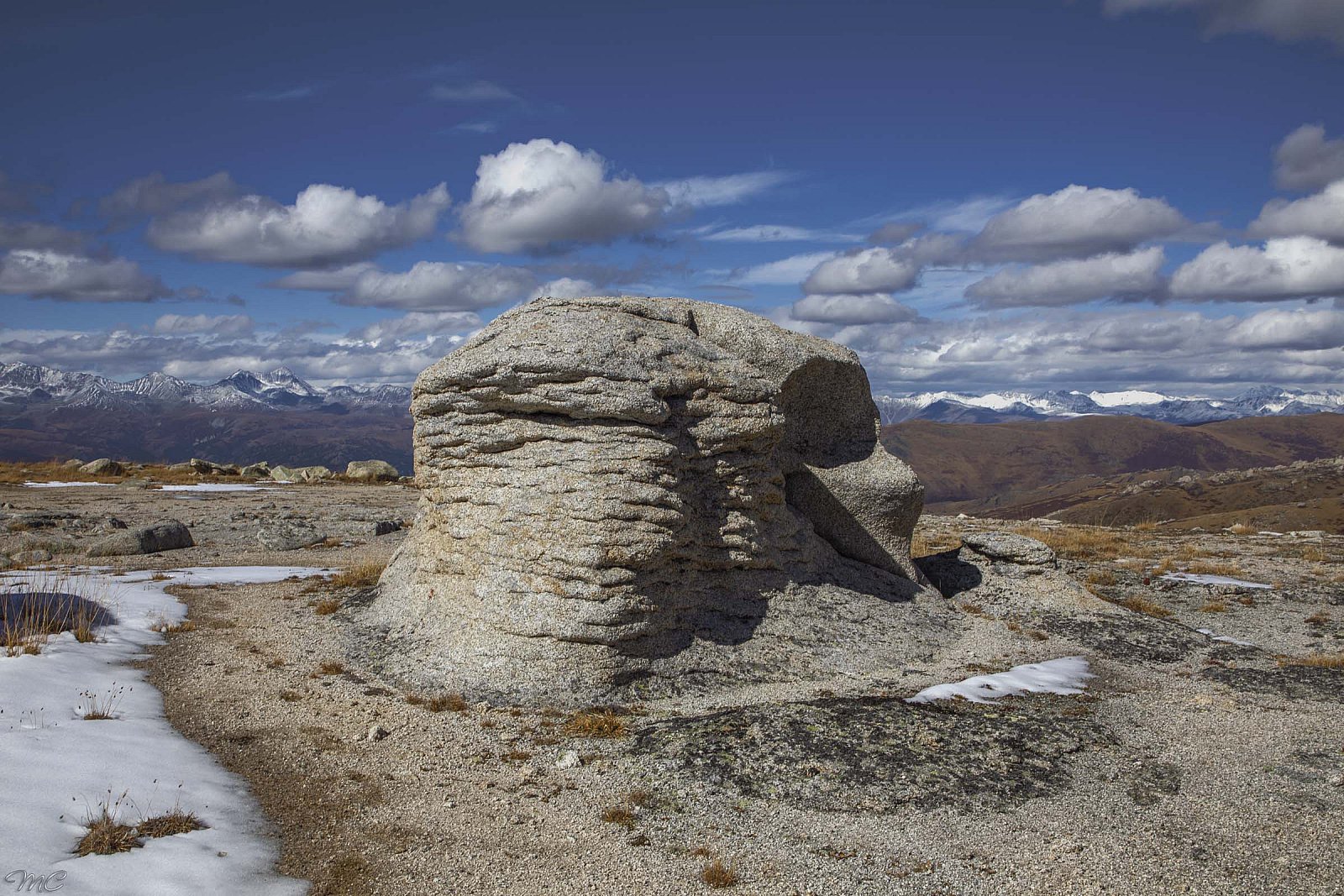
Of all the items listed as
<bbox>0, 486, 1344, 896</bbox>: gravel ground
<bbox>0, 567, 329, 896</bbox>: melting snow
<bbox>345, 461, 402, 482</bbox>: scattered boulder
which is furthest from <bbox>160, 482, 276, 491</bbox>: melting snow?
<bbox>0, 567, 329, 896</bbox>: melting snow

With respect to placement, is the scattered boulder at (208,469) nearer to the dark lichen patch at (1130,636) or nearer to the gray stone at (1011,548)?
the gray stone at (1011,548)

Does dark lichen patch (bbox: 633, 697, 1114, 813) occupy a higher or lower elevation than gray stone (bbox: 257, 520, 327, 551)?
lower

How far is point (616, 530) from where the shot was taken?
1330 cm

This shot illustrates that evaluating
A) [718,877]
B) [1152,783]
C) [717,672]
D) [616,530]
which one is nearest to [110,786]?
[718,877]

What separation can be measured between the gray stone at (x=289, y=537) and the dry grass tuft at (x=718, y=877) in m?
24.4

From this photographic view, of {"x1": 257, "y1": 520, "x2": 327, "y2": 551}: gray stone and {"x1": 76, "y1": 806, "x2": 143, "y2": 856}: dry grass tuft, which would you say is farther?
{"x1": 257, "y1": 520, "x2": 327, "y2": 551}: gray stone

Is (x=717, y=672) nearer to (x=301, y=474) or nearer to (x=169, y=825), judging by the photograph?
(x=169, y=825)

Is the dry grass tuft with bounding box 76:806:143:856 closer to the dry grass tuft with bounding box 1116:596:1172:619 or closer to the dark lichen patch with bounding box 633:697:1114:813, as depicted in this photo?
the dark lichen patch with bounding box 633:697:1114:813

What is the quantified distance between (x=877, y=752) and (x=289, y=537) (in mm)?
24910

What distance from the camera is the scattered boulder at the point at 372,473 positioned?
194 feet

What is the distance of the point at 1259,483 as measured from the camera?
76.8m

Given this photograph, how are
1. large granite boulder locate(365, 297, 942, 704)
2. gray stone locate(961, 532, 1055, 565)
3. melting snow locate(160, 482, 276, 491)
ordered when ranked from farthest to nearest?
melting snow locate(160, 482, 276, 491)
gray stone locate(961, 532, 1055, 565)
large granite boulder locate(365, 297, 942, 704)

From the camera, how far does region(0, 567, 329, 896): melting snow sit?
23.4ft

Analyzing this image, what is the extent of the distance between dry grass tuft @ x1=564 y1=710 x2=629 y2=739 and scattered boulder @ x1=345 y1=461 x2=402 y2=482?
168ft
